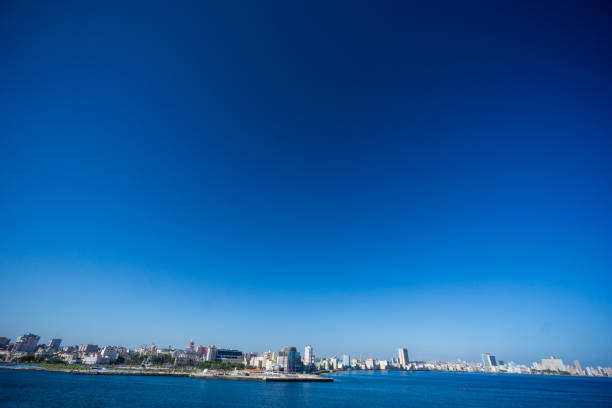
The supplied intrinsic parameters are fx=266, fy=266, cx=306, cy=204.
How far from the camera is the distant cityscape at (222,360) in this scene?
3024 inches

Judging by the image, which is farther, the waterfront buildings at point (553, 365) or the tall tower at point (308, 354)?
the waterfront buildings at point (553, 365)

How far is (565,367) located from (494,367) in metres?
36.8

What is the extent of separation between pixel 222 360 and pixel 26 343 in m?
61.5

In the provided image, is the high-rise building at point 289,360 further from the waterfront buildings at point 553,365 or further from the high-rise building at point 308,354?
the waterfront buildings at point 553,365

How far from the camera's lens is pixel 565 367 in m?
160

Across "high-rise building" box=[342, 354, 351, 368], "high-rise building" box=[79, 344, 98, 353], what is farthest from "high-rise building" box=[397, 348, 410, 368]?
"high-rise building" box=[79, 344, 98, 353]

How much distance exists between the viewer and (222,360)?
319 feet

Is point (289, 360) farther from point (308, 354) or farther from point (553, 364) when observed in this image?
point (553, 364)

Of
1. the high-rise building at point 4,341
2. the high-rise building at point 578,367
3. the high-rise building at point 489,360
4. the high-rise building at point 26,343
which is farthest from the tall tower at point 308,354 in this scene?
the high-rise building at point 578,367

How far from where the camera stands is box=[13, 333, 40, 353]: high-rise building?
83.5 m

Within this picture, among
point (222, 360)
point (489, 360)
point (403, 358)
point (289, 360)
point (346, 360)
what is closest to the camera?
point (289, 360)

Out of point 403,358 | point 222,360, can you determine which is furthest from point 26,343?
point 403,358

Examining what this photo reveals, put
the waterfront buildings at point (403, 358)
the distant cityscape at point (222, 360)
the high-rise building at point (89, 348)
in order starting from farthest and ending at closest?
1. the waterfront buildings at point (403, 358)
2. the high-rise building at point (89, 348)
3. the distant cityscape at point (222, 360)

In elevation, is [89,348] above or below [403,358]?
above
